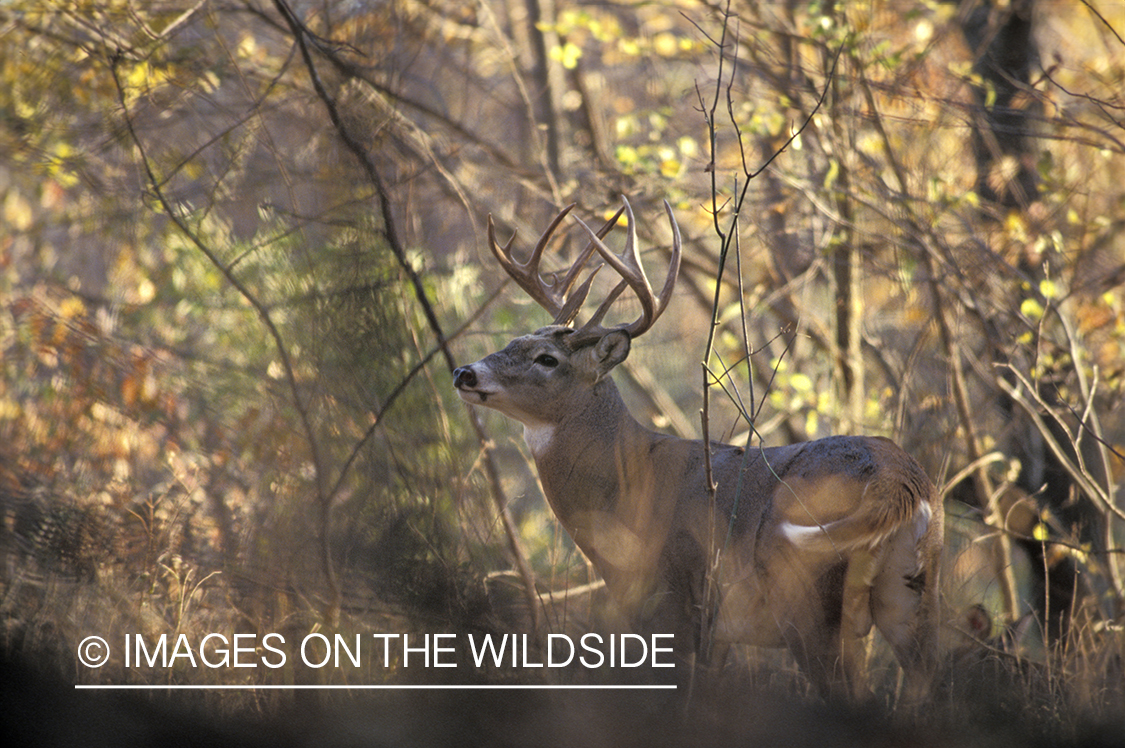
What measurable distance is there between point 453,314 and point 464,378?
1738mm

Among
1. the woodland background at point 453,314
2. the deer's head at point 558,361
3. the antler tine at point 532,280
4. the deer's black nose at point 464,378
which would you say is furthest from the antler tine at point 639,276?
the deer's black nose at point 464,378

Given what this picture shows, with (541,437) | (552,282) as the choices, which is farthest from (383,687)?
Result: (552,282)

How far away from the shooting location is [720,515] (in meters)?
3.06

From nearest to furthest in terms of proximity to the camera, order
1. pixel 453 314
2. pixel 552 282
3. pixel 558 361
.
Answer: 1. pixel 558 361
2. pixel 552 282
3. pixel 453 314

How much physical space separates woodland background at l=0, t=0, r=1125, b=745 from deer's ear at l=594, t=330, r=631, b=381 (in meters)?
0.33

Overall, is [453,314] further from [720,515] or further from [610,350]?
[720,515]

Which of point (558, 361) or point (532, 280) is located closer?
point (558, 361)

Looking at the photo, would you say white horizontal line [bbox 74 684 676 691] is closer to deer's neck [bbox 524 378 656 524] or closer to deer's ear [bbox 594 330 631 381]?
deer's neck [bbox 524 378 656 524]

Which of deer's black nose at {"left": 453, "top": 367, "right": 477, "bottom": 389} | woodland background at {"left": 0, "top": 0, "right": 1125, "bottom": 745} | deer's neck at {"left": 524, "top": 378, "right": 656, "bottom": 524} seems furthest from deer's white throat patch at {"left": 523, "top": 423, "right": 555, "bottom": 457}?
woodland background at {"left": 0, "top": 0, "right": 1125, "bottom": 745}

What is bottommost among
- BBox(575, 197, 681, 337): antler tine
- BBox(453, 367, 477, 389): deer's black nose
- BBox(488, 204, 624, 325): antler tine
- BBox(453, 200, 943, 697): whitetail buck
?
BBox(453, 200, 943, 697): whitetail buck

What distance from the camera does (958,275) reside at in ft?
13.6

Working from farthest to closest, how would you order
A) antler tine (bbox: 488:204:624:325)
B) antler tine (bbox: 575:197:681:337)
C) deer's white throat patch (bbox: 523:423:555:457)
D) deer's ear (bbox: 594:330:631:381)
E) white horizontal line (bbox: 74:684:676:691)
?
antler tine (bbox: 488:204:624:325) → deer's white throat patch (bbox: 523:423:555:457) → deer's ear (bbox: 594:330:631:381) → antler tine (bbox: 575:197:681:337) → white horizontal line (bbox: 74:684:676:691)

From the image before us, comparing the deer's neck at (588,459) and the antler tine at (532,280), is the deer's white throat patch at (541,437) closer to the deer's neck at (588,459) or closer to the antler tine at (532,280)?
the deer's neck at (588,459)

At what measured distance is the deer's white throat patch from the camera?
326 cm
